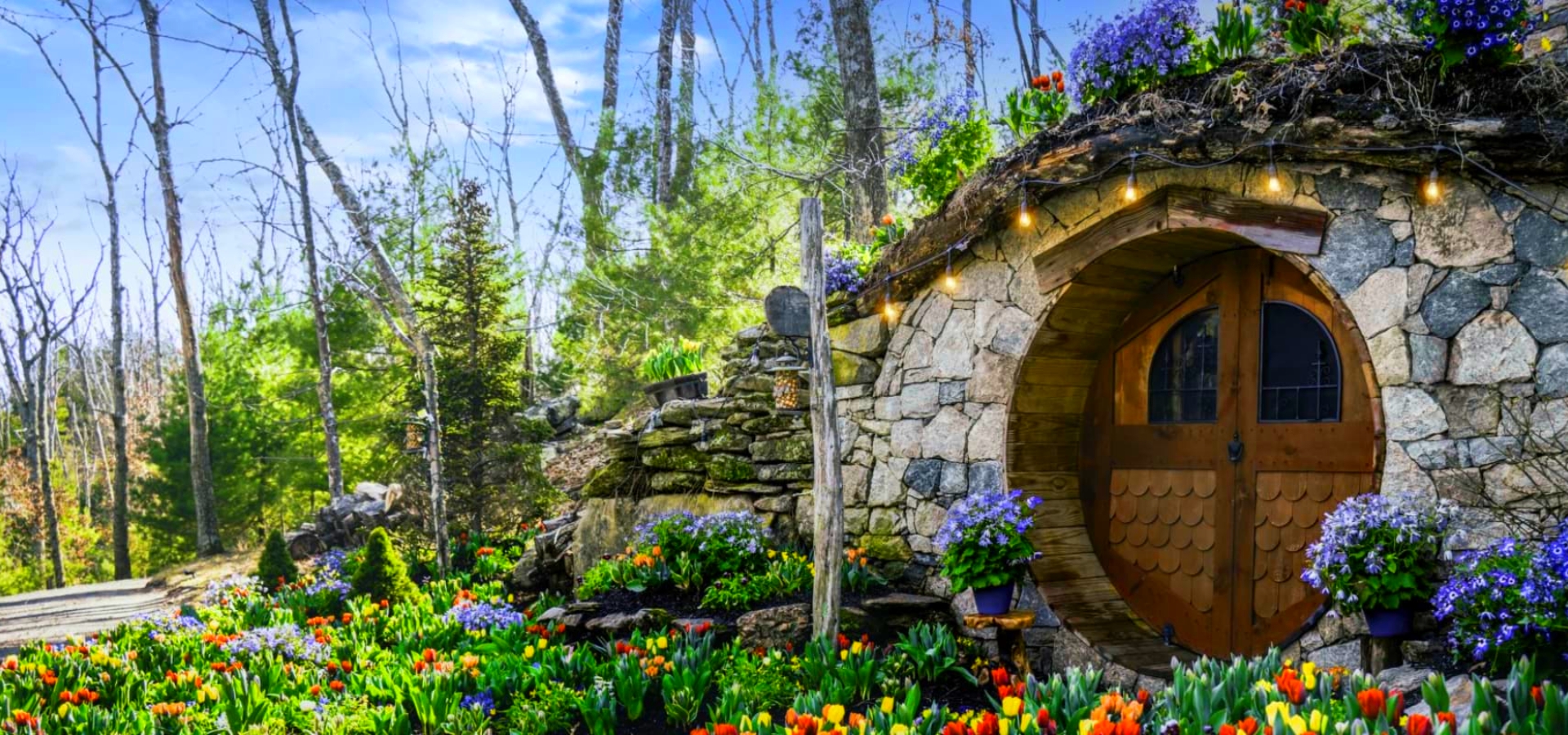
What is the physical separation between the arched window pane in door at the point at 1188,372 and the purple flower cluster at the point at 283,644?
486 cm

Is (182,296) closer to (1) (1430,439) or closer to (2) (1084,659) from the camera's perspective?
(2) (1084,659)

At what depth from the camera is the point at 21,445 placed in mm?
22328

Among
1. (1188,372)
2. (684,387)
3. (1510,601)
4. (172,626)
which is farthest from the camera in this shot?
(684,387)

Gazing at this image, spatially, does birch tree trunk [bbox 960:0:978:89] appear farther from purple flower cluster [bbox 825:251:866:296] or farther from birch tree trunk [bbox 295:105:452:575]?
birch tree trunk [bbox 295:105:452:575]

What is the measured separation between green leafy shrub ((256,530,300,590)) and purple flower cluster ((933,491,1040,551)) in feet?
21.3

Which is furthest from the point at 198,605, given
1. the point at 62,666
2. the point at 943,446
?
the point at 943,446

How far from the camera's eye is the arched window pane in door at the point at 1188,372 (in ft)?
16.3

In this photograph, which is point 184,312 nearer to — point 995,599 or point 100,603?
point 100,603

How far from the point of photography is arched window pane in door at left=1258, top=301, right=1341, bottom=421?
14.6ft

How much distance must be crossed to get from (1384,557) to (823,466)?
2.24m

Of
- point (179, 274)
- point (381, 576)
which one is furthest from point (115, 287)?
point (381, 576)

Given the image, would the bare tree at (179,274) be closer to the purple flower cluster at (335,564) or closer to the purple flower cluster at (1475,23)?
the purple flower cluster at (335,564)

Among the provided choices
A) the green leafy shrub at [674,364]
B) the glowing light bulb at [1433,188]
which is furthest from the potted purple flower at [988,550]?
the green leafy shrub at [674,364]

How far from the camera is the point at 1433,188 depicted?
376cm
